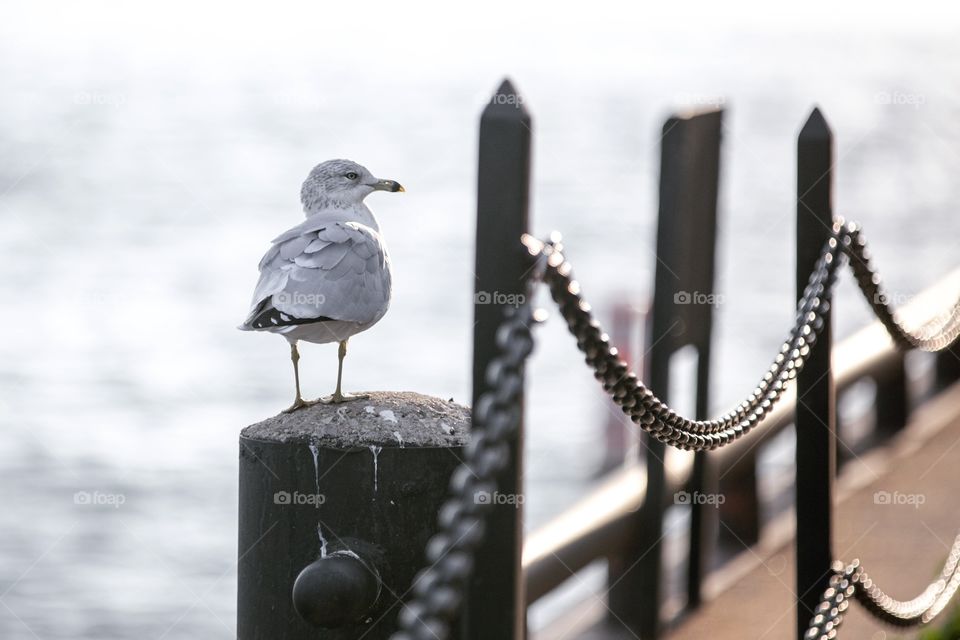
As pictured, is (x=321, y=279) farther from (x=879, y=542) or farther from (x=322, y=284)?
(x=879, y=542)

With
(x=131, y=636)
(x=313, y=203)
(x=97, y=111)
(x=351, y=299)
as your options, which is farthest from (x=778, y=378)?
(x=97, y=111)

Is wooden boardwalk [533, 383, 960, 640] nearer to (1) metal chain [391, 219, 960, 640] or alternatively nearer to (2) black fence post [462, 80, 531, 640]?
(1) metal chain [391, 219, 960, 640]

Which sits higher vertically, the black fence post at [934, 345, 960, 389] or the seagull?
the seagull

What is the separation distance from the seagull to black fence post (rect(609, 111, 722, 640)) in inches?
56.8

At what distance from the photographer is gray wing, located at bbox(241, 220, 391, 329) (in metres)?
3.08

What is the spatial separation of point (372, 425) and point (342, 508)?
166mm

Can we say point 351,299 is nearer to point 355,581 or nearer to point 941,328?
point 355,581

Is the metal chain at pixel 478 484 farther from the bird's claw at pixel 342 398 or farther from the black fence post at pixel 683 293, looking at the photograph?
the black fence post at pixel 683 293

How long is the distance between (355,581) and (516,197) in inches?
30.4

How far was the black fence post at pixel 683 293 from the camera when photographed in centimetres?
439

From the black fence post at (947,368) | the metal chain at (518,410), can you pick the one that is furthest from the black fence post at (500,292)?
the black fence post at (947,368)

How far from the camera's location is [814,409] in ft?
10.9

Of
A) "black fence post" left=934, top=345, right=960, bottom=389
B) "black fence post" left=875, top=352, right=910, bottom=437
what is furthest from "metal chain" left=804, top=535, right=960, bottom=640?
"black fence post" left=934, top=345, right=960, bottom=389

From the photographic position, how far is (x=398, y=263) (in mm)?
17156
